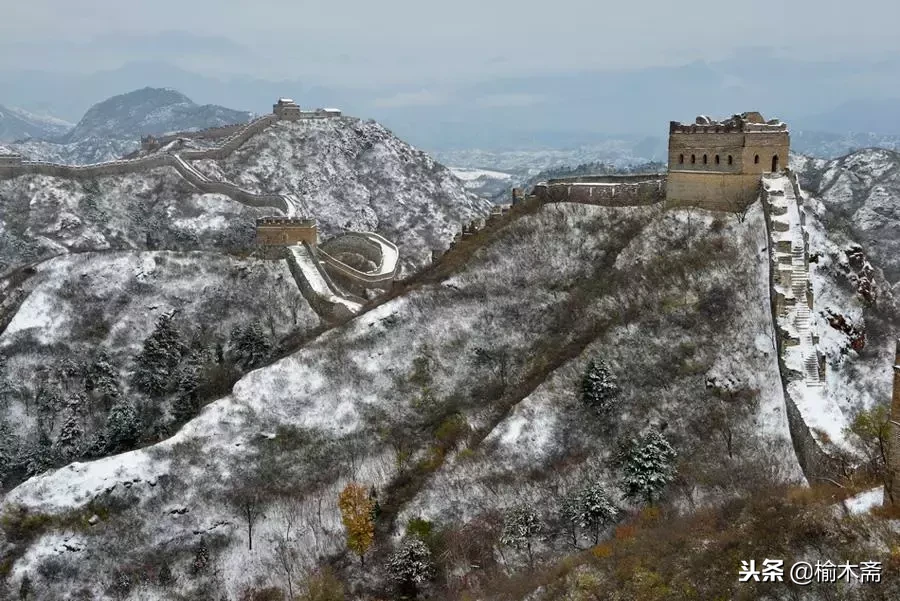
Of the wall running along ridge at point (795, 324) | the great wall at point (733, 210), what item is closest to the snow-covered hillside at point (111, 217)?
the great wall at point (733, 210)

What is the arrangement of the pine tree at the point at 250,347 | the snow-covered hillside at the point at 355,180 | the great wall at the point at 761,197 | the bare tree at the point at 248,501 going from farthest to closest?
the snow-covered hillside at the point at 355,180
the pine tree at the point at 250,347
the bare tree at the point at 248,501
the great wall at the point at 761,197

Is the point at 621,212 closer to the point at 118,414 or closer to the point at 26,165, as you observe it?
the point at 118,414

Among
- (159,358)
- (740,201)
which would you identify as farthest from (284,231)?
(740,201)

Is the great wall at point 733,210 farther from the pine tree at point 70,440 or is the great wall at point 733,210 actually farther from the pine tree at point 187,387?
the pine tree at point 70,440

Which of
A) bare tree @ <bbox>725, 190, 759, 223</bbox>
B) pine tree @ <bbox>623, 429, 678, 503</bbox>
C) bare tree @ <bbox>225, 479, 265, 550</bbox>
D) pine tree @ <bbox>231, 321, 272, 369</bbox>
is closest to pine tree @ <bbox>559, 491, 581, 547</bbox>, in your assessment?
pine tree @ <bbox>623, 429, 678, 503</bbox>

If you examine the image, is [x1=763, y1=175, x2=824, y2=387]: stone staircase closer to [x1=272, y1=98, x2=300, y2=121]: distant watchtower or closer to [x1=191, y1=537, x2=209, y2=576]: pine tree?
[x1=191, y1=537, x2=209, y2=576]: pine tree
